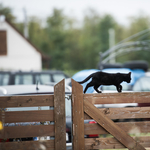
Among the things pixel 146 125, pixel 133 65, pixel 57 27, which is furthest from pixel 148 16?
pixel 146 125

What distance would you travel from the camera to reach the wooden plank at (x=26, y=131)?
3.47m

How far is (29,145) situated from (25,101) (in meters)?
0.65

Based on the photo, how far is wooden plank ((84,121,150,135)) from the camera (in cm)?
363

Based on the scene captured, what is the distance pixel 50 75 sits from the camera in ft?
31.2

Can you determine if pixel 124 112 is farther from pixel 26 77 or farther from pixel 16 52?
pixel 16 52

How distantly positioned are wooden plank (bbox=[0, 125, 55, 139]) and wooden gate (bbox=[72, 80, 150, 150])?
38cm

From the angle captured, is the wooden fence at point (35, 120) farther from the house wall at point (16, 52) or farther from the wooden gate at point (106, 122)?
the house wall at point (16, 52)

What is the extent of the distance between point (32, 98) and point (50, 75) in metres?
6.01

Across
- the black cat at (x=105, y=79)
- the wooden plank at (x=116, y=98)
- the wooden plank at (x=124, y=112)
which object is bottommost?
the wooden plank at (x=124, y=112)

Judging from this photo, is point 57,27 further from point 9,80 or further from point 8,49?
point 9,80

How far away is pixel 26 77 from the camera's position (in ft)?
29.1

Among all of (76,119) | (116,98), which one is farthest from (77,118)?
(116,98)

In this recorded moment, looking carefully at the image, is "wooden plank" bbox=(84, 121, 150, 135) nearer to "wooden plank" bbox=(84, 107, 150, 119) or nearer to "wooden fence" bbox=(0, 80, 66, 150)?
"wooden plank" bbox=(84, 107, 150, 119)

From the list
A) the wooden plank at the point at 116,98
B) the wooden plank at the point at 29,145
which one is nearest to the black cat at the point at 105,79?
the wooden plank at the point at 116,98
